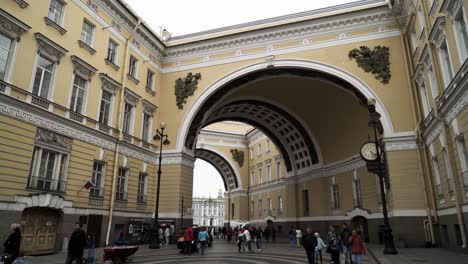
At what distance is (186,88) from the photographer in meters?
24.9

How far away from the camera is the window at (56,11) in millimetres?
16219

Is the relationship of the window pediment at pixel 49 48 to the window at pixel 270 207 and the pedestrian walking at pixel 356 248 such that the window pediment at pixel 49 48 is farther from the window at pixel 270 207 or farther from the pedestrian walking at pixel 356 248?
the window at pixel 270 207

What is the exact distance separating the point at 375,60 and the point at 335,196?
1219 cm

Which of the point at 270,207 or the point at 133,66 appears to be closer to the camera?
the point at 133,66

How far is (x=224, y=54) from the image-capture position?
24.9m

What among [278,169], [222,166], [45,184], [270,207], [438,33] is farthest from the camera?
[222,166]

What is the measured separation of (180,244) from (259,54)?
13420 millimetres

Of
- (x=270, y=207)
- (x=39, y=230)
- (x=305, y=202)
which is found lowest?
(x=39, y=230)

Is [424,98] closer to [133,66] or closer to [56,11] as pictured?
[133,66]

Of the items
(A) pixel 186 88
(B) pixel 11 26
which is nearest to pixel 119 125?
(A) pixel 186 88

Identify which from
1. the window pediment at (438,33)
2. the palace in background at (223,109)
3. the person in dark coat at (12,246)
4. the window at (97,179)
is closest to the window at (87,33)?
the palace in background at (223,109)

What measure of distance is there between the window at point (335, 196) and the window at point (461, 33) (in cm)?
1779

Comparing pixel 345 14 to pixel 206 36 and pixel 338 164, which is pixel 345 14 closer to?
pixel 206 36

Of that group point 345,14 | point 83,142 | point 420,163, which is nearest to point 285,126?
point 345,14
